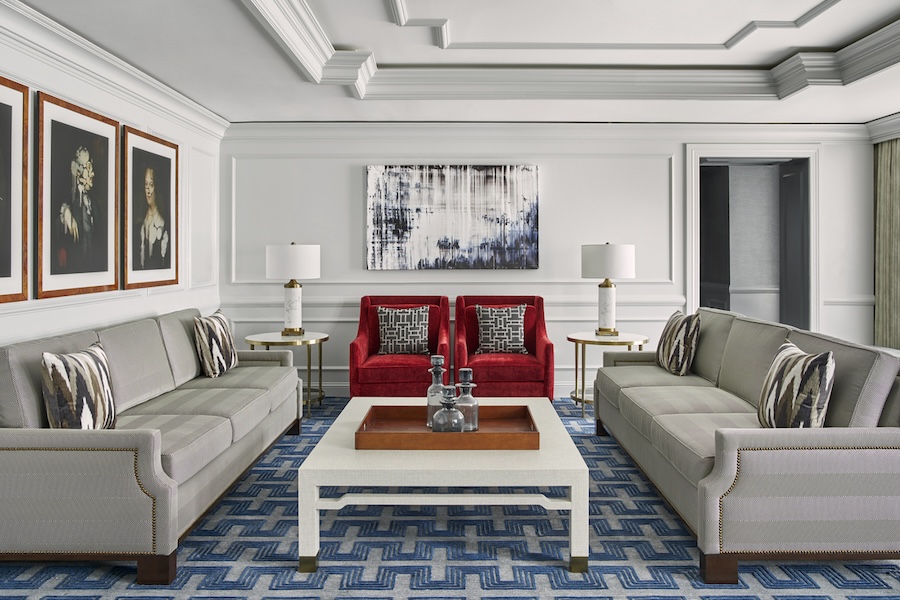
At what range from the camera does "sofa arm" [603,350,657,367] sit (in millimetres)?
4574

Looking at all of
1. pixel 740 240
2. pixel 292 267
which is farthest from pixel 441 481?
pixel 740 240

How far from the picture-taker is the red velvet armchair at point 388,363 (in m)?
4.74

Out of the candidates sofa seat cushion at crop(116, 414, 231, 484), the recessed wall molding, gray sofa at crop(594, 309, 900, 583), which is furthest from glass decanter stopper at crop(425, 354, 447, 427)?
the recessed wall molding

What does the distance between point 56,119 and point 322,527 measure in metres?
2.40

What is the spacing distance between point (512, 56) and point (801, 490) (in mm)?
3212

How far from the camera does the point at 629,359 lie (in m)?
4.59

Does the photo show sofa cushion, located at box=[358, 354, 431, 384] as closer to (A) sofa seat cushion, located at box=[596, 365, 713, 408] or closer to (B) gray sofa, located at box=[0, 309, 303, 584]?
(A) sofa seat cushion, located at box=[596, 365, 713, 408]

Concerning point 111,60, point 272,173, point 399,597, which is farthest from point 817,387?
point 272,173

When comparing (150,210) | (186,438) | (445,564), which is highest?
(150,210)

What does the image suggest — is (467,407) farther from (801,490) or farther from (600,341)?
(600,341)

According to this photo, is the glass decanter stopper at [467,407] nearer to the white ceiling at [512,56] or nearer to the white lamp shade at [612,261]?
the white ceiling at [512,56]

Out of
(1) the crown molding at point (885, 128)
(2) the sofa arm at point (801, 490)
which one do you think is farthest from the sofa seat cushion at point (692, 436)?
(1) the crown molding at point (885, 128)

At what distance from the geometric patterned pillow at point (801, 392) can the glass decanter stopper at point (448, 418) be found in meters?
1.29

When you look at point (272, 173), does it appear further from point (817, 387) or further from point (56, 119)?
point (817, 387)
